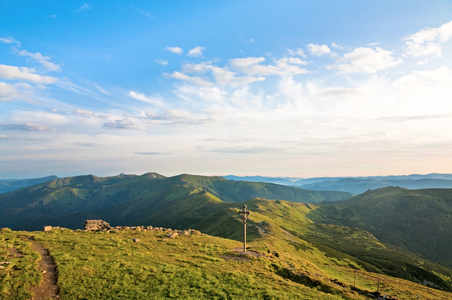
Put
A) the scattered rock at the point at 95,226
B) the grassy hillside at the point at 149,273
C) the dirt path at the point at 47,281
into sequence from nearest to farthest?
the dirt path at the point at 47,281, the grassy hillside at the point at 149,273, the scattered rock at the point at 95,226

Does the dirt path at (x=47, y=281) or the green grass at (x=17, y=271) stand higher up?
the green grass at (x=17, y=271)

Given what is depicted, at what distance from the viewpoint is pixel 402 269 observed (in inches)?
5074

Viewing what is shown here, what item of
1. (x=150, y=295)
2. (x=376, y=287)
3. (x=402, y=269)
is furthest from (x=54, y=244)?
(x=402, y=269)

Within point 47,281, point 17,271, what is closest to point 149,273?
point 47,281

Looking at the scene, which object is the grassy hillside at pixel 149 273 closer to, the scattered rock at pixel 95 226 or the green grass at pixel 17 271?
the green grass at pixel 17 271

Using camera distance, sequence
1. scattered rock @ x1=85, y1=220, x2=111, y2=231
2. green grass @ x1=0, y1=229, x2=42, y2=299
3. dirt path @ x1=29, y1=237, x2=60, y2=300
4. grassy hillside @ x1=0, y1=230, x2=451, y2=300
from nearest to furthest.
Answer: green grass @ x1=0, y1=229, x2=42, y2=299, dirt path @ x1=29, y1=237, x2=60, y2=300, grassy hillside @ x1=0, y1=230, x2=451, y2=300, scattered rock @ x1=85, y1=220, x2=111, y2=231

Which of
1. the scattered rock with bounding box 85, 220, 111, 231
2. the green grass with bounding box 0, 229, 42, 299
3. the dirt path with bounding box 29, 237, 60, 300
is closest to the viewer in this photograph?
the green grass with bounding box 0, 229, 42, 299

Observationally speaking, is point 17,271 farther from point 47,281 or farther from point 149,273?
point 149,273

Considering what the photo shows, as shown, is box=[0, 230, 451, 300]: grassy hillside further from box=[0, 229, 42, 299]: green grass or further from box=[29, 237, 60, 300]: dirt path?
box=[29, 237, 60, 300]: dirt path

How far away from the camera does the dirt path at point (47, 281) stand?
19250 mm

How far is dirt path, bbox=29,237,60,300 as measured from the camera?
19250mm

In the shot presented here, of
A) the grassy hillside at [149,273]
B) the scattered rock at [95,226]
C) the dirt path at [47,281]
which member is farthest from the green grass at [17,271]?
the scattered rock at [95,226]

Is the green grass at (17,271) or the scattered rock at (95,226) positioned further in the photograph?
the scattered rock at (95,226)

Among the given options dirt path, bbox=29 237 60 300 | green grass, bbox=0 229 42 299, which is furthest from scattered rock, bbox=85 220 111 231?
dirt path, bbox=29 237 60 300
